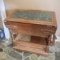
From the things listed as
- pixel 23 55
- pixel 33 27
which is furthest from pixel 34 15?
pixel 23 55

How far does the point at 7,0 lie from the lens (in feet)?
5.74

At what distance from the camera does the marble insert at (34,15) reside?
148 centimetres

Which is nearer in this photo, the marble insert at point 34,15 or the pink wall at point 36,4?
the marble insert at point 34,15

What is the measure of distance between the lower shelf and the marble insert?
398mm

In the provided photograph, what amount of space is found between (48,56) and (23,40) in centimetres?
45

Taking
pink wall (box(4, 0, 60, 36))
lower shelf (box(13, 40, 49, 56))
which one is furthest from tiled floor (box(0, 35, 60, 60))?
pink wall (box(4, 0, 60, 36))

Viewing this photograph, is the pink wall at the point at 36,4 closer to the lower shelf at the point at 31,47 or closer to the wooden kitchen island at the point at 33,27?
the wooden kitchen island at the point at 33,27

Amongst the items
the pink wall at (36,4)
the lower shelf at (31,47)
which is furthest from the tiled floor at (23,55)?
the pink wall at (36,4)

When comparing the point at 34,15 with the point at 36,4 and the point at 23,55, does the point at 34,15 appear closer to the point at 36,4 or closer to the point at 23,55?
the point at 36,4

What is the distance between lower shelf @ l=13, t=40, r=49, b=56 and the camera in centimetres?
163

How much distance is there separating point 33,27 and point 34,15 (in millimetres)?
222

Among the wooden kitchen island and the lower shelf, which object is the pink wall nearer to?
the wooden kitchen island

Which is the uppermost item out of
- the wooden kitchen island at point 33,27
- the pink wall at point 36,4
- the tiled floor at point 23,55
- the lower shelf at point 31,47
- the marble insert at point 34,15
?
the pink wall at point 36,4

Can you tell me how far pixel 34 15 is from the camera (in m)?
1.56
